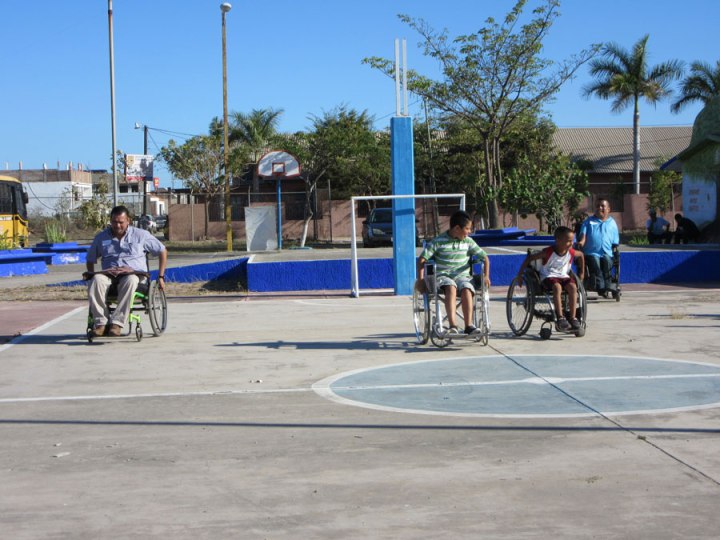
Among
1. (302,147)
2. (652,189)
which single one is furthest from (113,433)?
(652,189)

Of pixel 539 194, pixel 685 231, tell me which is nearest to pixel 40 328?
pixel 685 231

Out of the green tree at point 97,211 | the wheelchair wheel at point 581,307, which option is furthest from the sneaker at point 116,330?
the green tree at point 97,211

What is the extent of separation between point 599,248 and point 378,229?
69.6ft

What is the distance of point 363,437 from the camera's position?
635cm

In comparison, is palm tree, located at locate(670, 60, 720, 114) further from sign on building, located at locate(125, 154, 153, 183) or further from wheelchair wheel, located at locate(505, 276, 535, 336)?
wheelchair wheel, located at locate(505, 276, 535, 336)

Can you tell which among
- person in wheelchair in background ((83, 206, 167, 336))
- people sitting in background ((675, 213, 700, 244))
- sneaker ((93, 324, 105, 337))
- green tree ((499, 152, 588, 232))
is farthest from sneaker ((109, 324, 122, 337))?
green tree ((499, 152, 588, 232))

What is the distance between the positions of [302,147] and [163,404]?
36.9 metres

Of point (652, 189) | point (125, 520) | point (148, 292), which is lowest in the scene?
point (125, 520)

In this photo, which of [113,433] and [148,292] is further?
Answer: [148,292]

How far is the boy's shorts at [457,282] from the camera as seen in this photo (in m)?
10.3

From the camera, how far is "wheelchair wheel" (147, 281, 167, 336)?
11546 mm

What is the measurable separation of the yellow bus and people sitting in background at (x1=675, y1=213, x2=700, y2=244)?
21674 millimetres

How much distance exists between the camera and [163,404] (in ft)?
25.2

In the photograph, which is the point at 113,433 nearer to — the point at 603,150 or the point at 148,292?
the point at 148,292
